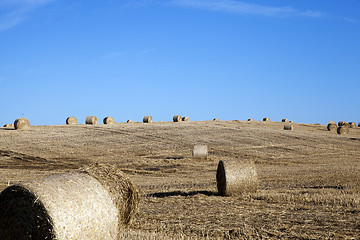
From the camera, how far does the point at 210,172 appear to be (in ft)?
70.9

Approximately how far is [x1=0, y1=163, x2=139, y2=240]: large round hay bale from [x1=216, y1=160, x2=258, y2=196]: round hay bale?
7.11m

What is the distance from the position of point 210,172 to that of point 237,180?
27.1 feet

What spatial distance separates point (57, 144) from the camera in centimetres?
3130

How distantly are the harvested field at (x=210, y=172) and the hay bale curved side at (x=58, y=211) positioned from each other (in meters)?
1.51

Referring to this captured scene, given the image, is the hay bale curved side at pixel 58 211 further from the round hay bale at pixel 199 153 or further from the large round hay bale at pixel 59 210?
the round hay bale at pixel 199 153

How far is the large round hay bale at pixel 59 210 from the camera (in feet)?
18.6

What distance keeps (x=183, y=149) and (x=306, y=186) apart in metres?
15.5

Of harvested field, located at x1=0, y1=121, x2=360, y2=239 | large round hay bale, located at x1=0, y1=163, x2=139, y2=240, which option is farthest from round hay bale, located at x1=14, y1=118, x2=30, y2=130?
large round hay bale, located at x1=0, y1=163, x2=139, y2=240

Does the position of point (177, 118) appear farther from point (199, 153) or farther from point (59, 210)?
point (59, 210)

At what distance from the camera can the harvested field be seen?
8.65m

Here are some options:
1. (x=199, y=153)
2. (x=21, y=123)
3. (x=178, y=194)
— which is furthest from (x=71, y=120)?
(x=178, y=194)

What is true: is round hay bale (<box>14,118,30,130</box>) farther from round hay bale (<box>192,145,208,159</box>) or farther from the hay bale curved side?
the hay bale curved side

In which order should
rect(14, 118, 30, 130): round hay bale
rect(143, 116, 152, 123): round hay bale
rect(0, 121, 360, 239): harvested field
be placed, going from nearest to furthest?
rect(0, 121, 360, 239): harvested field, rect(14, 118, 30, 130): round hay bale, rect(143, 116, 152, 123): round hay bale

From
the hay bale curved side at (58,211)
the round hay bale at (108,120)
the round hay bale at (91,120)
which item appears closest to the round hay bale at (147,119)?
the round hay bale at (108,120)
